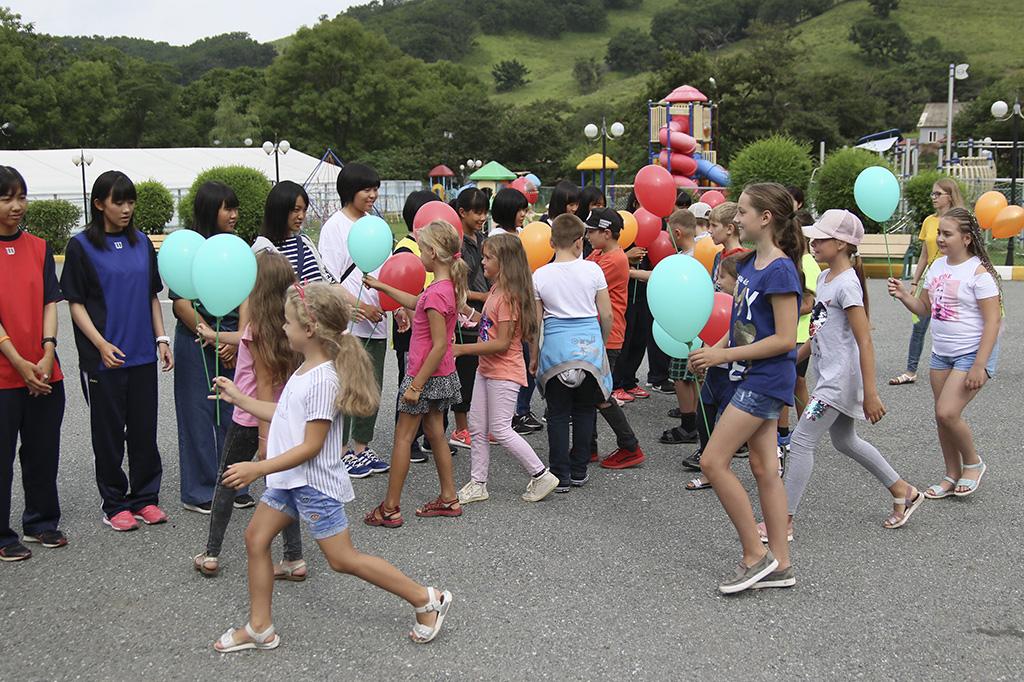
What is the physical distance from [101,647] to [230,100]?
3158 inches

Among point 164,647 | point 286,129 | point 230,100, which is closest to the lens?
point 164,647

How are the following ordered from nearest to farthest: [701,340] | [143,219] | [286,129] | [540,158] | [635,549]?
[635,549], [701,340], [143,219], [540,158], [286,129]

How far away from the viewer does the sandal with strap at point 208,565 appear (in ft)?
13.4

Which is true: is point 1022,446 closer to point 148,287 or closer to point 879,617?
point 879,617

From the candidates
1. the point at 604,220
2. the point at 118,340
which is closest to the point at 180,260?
the point at 118,340

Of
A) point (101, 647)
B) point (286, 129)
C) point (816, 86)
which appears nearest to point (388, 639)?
point (101, 647)

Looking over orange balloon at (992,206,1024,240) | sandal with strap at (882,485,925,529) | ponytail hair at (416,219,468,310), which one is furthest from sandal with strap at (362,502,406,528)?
orange balloon at (992,206,1024,240)

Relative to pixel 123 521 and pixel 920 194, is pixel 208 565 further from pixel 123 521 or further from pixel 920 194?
pixel 920 194

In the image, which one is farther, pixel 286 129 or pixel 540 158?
pixel 286 129

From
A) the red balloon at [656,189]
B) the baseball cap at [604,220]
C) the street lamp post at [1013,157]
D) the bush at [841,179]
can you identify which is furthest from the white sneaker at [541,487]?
the bush at [841,179]

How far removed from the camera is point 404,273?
503cm

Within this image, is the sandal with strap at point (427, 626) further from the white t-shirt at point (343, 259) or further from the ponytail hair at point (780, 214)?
the white t-shirt at point (343, 259)

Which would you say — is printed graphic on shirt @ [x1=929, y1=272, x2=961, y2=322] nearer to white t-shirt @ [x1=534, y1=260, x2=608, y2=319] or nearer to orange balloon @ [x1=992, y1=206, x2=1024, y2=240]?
white t-shirt @ [x1=534, y1=260, x2=608, y2=319]

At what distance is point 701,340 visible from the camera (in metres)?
5.59
